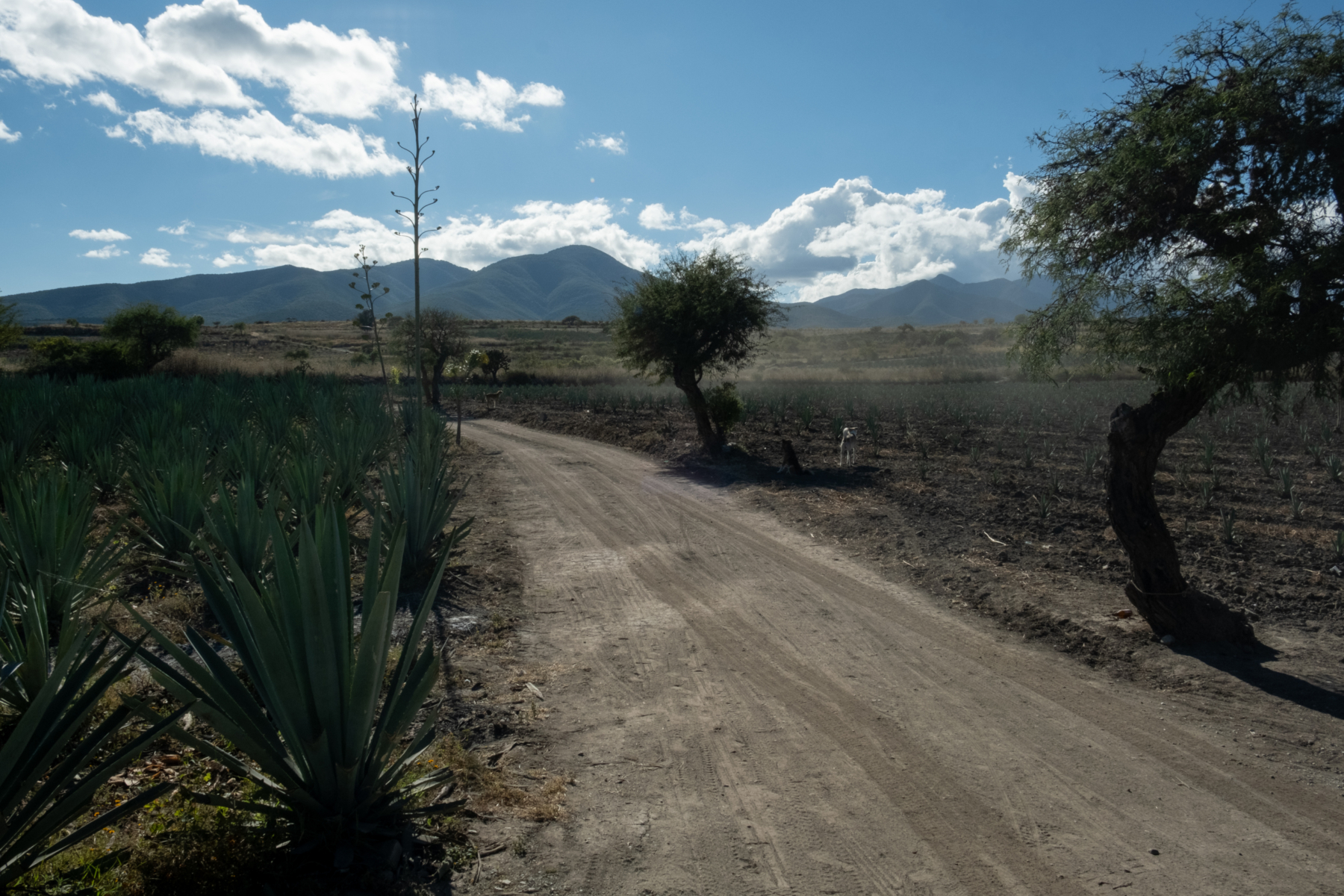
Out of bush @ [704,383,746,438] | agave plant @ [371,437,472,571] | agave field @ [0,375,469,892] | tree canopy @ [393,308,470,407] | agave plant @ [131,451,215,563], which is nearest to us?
agave field @ [0,375,469,892]

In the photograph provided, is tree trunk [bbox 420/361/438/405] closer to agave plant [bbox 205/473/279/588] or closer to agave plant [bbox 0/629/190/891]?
agave plant [bbox 205/473/279/588]

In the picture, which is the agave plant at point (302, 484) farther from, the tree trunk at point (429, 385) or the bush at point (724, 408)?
the tree trunk at point (429, 385)

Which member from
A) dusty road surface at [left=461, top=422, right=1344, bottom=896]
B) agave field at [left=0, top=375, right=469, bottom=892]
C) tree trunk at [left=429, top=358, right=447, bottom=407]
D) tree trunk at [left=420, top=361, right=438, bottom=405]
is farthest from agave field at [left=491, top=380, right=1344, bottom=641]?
tree trunk at [left=420, top=361, right=438, bottom=405]

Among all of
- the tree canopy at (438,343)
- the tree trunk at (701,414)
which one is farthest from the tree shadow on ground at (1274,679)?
the tree canopy at (438,343)

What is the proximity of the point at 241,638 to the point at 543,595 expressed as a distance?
13.9ft

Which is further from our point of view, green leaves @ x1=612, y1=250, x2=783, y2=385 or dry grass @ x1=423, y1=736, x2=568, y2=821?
green leaves @ x1=612, y1=250, x2=783, y2=385

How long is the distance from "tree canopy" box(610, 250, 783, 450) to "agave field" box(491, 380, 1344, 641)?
195cm

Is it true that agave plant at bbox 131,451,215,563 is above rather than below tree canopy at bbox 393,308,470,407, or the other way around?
below

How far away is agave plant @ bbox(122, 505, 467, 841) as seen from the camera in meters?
2.78

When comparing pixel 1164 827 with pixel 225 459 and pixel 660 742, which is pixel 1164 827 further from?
pixel 225 459

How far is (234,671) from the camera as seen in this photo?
4.55 metres

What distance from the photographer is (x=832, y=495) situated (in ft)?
37.8

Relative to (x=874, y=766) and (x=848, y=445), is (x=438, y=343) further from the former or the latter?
(x=874, y=766)

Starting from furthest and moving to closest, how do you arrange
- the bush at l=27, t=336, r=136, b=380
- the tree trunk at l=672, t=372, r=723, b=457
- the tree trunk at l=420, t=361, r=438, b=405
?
1. the bush at l=27, t=336, r=136, b=380
2. the tree trunk at l=420, t=361, r=438, b=405
3. the tree trunk at l=672, t=372, r=723, b=457
